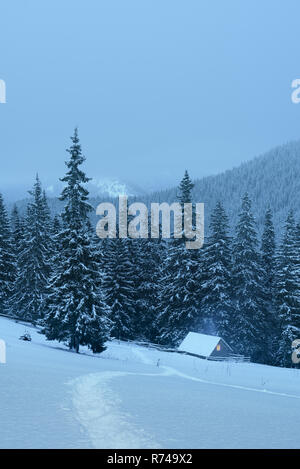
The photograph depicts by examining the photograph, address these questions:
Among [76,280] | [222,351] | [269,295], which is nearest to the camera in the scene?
Answer: [76,280]

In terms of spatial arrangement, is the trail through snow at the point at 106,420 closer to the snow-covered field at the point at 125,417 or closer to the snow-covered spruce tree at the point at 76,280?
the snow-covered field at the point at 125,417

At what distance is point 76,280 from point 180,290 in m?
17.4

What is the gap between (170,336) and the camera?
43281 mm

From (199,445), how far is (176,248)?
37.1 m

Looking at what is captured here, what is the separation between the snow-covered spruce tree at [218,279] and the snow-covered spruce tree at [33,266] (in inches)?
687

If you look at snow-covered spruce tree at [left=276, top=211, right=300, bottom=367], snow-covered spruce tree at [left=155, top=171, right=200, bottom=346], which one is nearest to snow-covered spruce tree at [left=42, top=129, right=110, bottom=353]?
snow-covered spruce tree at [left=155, top=171, right=200, bottom=346]

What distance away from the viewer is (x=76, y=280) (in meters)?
27.0

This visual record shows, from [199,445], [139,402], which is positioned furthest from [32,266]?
[199,445]

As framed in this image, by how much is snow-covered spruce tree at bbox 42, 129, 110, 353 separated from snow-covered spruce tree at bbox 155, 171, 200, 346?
15643 millimetres

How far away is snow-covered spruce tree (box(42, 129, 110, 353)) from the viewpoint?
2656 centimetres

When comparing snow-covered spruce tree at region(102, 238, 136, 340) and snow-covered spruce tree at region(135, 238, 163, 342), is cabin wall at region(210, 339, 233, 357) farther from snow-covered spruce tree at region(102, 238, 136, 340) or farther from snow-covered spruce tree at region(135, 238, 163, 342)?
snow-covered spruce tree at region(102, 238, 136, 340)

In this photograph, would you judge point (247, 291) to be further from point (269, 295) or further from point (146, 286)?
point (146, 286)

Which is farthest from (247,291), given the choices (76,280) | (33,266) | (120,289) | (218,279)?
(33,266)
